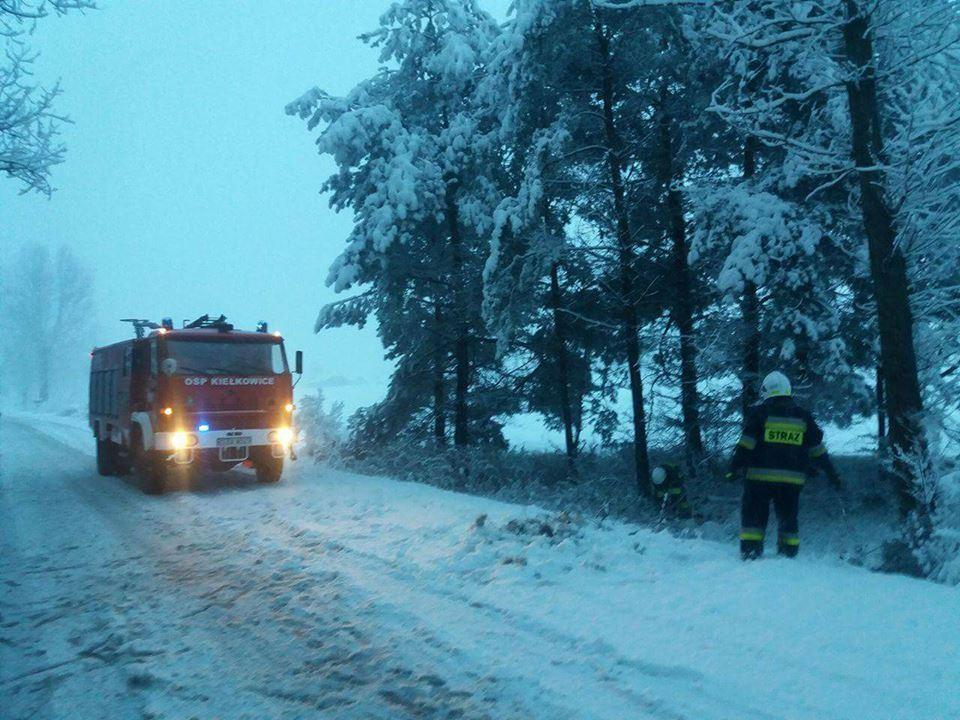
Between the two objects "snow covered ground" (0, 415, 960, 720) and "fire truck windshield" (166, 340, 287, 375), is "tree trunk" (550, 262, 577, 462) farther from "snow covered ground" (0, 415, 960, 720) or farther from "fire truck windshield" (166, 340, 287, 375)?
"snow covered ground" (0, 415, 960, 720)

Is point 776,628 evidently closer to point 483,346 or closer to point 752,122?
point 752,122

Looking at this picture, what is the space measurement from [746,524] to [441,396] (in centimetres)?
1118

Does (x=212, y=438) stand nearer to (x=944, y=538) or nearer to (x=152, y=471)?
(x=152, y=471)

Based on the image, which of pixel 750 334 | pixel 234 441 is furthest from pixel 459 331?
pixel 750 334

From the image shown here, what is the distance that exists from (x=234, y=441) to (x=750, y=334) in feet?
27.8

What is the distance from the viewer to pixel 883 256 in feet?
25.4

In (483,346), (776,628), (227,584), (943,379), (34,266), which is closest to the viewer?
(776,628)

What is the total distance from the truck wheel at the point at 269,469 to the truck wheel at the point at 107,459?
3582 millimetres

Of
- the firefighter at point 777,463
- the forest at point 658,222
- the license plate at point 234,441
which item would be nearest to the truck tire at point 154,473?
the license plate at point 234,441

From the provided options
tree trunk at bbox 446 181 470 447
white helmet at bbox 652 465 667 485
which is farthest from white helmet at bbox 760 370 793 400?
tree trunk at bbox 446 181 470 447

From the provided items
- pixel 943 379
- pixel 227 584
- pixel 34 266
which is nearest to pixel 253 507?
pixel 227 584

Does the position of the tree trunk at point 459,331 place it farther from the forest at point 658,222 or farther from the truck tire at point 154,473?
the truck tire at point 154,473

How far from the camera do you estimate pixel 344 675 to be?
4.44 metres

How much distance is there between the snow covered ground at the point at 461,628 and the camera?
13.2ft
